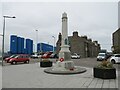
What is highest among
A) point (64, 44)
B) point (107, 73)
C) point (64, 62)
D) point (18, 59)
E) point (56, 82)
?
point (64, 44)

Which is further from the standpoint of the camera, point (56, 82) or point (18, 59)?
point (18, 59)

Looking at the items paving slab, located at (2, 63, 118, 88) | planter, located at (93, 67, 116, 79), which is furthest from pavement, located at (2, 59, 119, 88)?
planter, located at (93, 67, 116, 79)

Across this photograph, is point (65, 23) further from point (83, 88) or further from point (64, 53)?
point (83, 88)

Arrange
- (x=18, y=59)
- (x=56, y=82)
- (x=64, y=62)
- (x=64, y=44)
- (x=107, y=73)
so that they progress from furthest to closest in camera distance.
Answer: (x=18, y=59) → (x=64, y=44) → (x=64, y=62) → (x=107, y=73) → (x=56, y=82)

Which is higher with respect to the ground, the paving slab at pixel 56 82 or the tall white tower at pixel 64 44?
the tall white tower at pixel 64 44

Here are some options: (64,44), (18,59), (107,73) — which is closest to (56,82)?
(107,73)

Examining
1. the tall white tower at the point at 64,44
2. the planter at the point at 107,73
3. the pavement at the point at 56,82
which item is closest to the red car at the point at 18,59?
the tall white tower at the point at 64,44

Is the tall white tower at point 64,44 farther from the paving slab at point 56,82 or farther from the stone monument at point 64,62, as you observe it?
the paving slab at point 56,82

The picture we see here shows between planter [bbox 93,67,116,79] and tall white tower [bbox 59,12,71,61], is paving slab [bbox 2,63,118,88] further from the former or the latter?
tall white tower [bbox 59,12,71,61]

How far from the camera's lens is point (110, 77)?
12.8 metres

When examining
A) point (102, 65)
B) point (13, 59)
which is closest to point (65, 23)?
point (102, 65)

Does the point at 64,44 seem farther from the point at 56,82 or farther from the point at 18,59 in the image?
the point at 18,59

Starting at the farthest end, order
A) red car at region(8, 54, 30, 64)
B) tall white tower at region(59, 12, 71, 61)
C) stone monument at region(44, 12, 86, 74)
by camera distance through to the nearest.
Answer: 1. red car at region(8, 54, 30, 64)
2. tall white tower at region(59, 12, 71, 61)
3. stone monument at region(44, 12, 86, 74)

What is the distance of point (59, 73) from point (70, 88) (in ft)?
20.0
